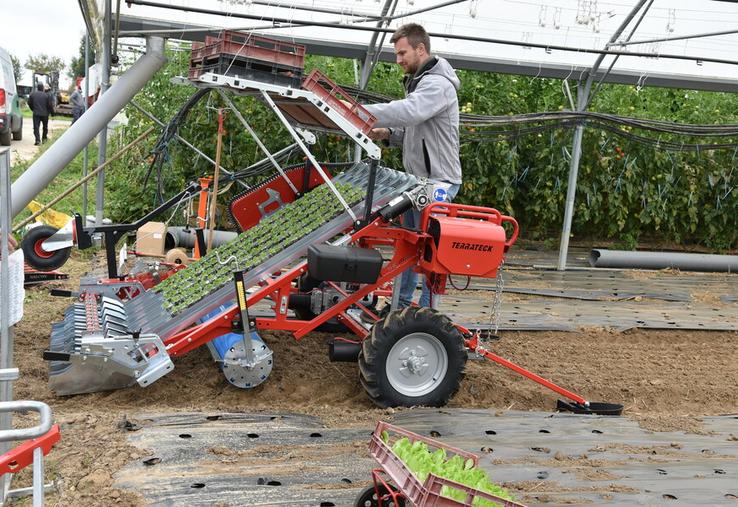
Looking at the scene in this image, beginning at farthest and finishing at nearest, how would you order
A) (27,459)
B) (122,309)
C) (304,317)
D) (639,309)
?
(639,309)
(304,317)
(122,309)
(27,459)

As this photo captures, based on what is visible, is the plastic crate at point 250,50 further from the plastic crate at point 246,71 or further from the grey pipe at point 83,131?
the grey pipe at point 83,131

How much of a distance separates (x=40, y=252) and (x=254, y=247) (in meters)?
2.44

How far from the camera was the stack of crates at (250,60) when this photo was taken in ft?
15.4

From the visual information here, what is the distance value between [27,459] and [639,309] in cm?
736

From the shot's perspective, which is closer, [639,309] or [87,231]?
[87,231]

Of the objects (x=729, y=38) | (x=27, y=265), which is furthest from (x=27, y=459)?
(x=729, y=38)

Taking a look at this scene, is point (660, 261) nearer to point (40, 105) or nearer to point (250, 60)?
point (250, 60)

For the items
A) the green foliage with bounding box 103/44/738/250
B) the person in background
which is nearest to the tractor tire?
the green foliage with bounding box 103/44/738/250

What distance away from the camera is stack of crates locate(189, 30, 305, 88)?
4699 mm

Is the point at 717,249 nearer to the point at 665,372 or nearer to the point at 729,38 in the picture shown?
the point at 729,38

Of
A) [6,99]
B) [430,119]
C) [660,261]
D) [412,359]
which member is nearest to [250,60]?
[430,119]

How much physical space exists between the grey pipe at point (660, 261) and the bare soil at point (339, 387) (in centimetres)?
318

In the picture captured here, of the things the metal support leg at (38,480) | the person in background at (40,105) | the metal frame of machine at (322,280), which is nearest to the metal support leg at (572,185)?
the metal frame of machine at (322,280)

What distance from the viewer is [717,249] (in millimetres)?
12781
